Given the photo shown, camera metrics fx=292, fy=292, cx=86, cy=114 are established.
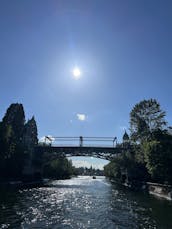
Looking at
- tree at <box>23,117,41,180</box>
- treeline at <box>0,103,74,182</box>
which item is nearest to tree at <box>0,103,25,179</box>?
treeline at <box>0,103,74,182</box>

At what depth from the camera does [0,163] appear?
230 feet

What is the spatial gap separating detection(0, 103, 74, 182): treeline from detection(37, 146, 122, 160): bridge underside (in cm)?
422

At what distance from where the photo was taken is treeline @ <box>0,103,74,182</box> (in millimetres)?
71438

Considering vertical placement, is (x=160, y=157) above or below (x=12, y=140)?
below

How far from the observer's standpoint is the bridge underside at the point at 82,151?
11388 cm

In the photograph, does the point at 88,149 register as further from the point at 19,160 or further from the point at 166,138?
the point at 166,138

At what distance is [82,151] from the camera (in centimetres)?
11644

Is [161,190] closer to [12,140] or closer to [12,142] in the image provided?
[12,142]

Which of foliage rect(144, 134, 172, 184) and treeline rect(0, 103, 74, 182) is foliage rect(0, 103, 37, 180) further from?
foliage rect(144, 134, 172, 184)

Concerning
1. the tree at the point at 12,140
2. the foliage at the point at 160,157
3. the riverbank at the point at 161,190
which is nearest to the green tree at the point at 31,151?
the tree at the point at 12,140

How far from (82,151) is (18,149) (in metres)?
35.9

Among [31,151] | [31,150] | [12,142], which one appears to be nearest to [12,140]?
[12,142]

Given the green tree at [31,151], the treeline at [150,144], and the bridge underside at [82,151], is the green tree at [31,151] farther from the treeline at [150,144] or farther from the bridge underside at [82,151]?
the treeline at [150,144]

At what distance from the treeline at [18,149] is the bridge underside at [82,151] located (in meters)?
4.22
